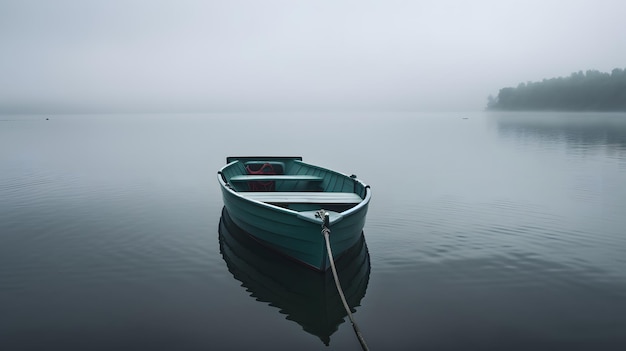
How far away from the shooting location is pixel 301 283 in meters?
10.5

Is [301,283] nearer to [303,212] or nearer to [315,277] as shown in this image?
[315,277]

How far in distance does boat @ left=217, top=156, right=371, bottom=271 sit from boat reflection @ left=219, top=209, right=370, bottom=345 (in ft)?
1.27

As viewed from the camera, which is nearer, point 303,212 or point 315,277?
point 315,277

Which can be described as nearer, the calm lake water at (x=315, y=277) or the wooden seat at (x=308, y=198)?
the calm lake water at (x=315, y=277)

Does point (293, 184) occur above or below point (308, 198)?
below

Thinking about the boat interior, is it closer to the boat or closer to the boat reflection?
the boat

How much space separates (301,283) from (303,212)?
1877 millimetres

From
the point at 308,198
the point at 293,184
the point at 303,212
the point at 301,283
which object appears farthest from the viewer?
the point at 293,184

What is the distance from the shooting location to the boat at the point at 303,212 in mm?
10116

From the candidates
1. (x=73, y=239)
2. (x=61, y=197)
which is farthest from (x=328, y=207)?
(x=61, y=197)

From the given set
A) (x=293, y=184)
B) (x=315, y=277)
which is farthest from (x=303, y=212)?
(x=293, y=184)

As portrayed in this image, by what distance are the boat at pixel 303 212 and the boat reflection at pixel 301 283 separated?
39cm

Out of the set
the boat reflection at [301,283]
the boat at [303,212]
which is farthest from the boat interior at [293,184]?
the boat reflection at [301,283]

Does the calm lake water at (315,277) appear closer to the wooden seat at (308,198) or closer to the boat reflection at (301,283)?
the boat reflection at (301,283)
